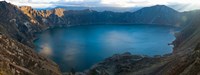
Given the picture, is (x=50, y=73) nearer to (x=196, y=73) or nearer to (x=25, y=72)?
(x=25, y=72)

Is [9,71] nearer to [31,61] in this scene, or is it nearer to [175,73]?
[31,61]

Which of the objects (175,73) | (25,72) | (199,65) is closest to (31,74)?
(25,72)

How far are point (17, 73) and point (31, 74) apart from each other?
11.5 m

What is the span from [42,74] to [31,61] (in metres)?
11.9

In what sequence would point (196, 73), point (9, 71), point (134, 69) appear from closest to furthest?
point (196, 73) < point (9, 71) < point (134, 69)

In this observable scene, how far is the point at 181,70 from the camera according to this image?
10894cm

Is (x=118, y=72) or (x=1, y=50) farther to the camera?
(x=118, y=72)

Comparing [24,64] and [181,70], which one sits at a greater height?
[181,70]

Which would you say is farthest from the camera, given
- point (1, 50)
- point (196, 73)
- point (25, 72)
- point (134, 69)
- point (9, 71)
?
point (134, 69)

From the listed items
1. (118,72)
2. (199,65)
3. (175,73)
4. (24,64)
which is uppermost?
(199,65)

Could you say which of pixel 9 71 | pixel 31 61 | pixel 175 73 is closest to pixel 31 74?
pixel 9 71

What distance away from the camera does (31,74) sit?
139 meters

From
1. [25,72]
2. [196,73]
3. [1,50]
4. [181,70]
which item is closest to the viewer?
[196,73]

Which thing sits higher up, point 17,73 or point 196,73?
point 196,73
